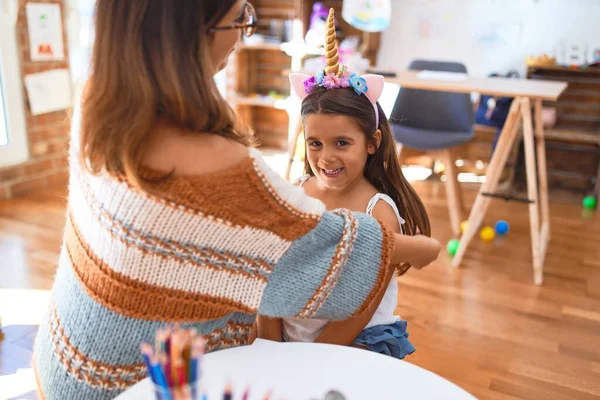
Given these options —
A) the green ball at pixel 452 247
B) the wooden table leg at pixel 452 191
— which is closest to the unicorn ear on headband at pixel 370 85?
the green ball at pixel 452 247

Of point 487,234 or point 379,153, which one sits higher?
point 379,153

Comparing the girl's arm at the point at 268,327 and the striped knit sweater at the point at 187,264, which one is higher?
the striped knit sweater at the point at 187,264

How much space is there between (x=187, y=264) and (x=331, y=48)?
667 millimetres

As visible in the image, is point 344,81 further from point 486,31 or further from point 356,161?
point 486,31

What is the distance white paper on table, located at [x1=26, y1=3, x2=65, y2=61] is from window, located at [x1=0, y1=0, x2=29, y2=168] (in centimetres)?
13

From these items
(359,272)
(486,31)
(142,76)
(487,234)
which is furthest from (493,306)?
(486,31)

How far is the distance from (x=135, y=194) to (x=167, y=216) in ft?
0.16

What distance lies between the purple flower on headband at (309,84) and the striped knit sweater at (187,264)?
537 mm

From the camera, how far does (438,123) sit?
3.14m

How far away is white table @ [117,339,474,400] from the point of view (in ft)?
2.39

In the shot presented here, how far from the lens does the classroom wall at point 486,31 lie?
3.53m

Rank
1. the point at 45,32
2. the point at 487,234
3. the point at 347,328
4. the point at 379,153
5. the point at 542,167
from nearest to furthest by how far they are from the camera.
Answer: the point at 347,328 < the point at 379,153 < the point at 542,167 < the point at 487,234 < the point at 45,32

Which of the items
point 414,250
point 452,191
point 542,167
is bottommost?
point 452,191

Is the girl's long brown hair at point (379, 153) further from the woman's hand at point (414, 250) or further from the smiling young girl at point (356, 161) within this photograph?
the woman's hand at point (414, 250)
